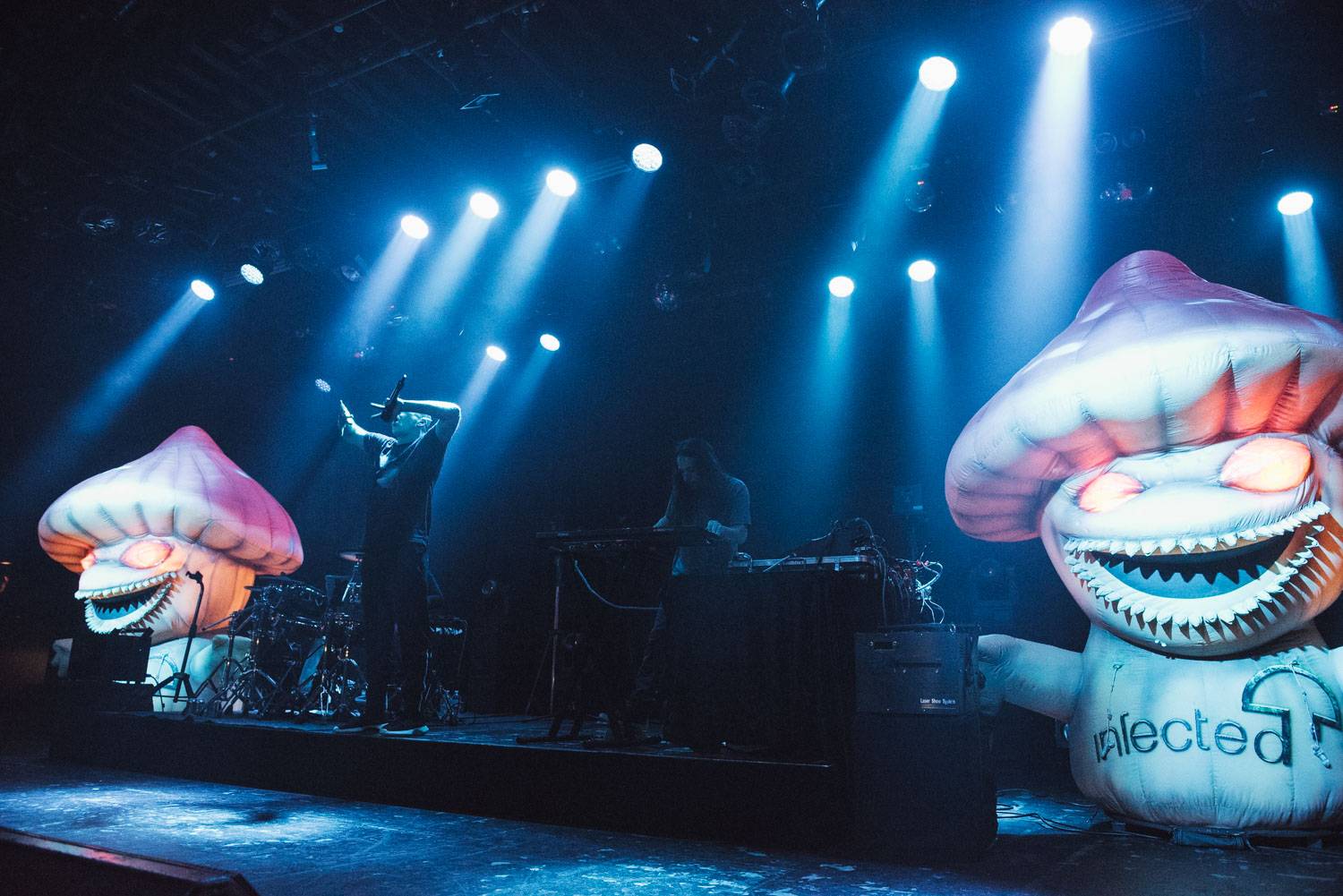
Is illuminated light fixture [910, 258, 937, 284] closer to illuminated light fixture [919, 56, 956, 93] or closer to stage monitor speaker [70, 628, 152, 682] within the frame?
illuminated light fixture [919, 56, 956, 93]

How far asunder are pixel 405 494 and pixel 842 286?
14.2 feet

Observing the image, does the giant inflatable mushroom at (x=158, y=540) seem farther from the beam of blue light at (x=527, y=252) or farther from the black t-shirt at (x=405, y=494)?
the black t-shirt at (x=405, y=494)

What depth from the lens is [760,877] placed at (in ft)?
8.61

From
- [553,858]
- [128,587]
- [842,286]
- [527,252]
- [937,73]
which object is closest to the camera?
[553,858]

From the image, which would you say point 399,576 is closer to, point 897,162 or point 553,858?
point 553,858

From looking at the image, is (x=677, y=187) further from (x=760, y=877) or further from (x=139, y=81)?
(x=760, y=877)

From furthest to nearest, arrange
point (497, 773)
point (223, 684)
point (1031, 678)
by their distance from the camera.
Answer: point (223, 684), point (1031, 678), point (497, 773)

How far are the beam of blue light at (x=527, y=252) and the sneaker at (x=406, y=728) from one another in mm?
4397

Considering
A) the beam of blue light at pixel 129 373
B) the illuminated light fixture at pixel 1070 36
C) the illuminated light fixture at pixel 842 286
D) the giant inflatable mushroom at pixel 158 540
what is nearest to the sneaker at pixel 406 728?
the giant inflatable mushroom at pixel 158 540

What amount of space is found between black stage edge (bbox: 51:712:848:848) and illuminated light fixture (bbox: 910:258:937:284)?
184 inches

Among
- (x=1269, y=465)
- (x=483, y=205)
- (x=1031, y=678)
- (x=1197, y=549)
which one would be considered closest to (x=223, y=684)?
(x=483, y=205)

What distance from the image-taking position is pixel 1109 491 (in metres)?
3.70

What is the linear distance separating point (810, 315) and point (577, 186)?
2.49m

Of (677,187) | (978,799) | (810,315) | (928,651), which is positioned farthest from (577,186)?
(978,799)
